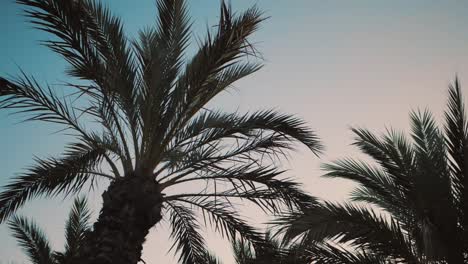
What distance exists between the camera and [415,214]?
6.01 m

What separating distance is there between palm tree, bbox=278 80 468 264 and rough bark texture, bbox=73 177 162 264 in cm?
188

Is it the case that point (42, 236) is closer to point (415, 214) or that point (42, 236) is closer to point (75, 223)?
point (75, 223)

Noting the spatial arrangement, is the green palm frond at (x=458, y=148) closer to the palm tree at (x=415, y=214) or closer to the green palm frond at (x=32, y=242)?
the palm tree at (x=415, y=214)

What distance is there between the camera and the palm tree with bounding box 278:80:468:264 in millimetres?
5617

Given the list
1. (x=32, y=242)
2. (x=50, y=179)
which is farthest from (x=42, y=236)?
(x=50, y=179)

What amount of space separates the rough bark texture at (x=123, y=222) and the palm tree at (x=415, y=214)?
6.18 feet

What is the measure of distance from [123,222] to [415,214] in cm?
401

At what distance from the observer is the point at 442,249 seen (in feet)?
18.6

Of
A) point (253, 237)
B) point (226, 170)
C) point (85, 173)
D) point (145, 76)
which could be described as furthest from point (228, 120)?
point (85, 173)

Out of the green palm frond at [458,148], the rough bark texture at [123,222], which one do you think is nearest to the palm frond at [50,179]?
the rough bark texture at [123,222]

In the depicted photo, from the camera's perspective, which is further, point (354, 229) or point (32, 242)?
point (32, 242)

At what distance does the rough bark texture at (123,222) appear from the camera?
5.47 m

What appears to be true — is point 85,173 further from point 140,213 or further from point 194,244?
point 194,244

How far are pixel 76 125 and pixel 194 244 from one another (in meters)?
3.09
